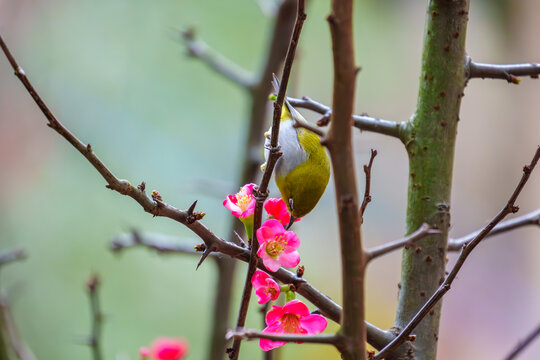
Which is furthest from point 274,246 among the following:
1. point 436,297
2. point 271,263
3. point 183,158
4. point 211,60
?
point 183,158

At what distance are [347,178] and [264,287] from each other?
0.49 ft

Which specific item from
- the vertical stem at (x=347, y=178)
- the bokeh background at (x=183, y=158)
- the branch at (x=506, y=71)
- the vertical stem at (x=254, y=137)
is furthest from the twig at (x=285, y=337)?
the bokeh background at (x=183, y=158)

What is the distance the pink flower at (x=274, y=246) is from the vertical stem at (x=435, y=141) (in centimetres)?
19

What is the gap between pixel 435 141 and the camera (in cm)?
54

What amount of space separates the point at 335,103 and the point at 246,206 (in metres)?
0.20

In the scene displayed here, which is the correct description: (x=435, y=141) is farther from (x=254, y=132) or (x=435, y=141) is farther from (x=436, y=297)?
(x=254, y=132)

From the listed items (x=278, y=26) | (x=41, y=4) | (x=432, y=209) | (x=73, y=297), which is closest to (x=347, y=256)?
(x=432, y=209)

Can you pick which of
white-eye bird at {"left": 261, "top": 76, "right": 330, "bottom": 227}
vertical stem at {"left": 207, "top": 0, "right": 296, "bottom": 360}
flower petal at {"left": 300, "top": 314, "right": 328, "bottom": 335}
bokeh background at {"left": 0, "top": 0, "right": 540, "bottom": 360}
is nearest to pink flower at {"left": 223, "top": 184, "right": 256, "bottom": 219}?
flower petal at {"left": 300, "top": 314, "right": 328, "bottom": 335}

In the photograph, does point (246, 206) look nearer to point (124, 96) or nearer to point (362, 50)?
point (124, 96)

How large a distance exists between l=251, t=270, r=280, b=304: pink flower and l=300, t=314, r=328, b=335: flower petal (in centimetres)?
4

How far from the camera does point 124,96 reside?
2.07 metres

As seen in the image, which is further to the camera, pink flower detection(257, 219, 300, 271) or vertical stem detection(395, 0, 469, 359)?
vertical stem detection(395, 0, 469, 359)

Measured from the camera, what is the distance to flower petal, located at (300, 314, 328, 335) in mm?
412

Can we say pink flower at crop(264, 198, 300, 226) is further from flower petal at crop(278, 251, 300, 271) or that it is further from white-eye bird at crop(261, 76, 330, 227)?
white-eye bird at crop(261, 76, 330, 227)
